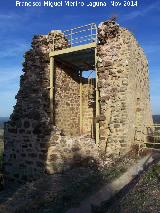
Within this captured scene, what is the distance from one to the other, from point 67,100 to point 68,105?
23 centimetres

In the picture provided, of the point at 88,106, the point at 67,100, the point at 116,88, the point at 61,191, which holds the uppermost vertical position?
the point at 116,88

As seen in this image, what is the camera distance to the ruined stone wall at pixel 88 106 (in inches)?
578

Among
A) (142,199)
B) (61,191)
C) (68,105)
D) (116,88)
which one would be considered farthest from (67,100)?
(142,199)

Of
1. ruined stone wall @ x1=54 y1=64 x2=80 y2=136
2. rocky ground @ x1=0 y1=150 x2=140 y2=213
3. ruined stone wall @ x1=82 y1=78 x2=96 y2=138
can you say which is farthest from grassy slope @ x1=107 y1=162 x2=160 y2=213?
ruined stone wall @ x1=82 y1=78 x2=96 y2=138

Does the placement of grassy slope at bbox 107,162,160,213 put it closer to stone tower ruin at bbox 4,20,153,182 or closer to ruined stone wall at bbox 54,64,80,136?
stone tower ruin at bbox 4,20,153,182

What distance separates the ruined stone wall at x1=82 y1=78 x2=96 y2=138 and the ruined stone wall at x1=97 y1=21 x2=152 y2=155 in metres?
2.73

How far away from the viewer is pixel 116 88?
1155 cm

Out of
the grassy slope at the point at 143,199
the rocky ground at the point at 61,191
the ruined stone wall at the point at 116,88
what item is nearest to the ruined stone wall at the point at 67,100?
the ruined stone wall at the point at 116,88

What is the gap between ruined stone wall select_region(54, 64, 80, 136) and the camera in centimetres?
1343

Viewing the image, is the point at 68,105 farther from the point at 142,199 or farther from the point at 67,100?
the point at 142,199

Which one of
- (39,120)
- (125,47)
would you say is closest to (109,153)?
(39,120)

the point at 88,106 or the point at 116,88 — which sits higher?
the point at 116,88

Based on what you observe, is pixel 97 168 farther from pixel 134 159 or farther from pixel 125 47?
pixel 125 47

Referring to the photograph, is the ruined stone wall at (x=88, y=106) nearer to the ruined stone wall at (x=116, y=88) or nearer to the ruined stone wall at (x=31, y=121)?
the ruined stone wall at (x=31, y=121)
